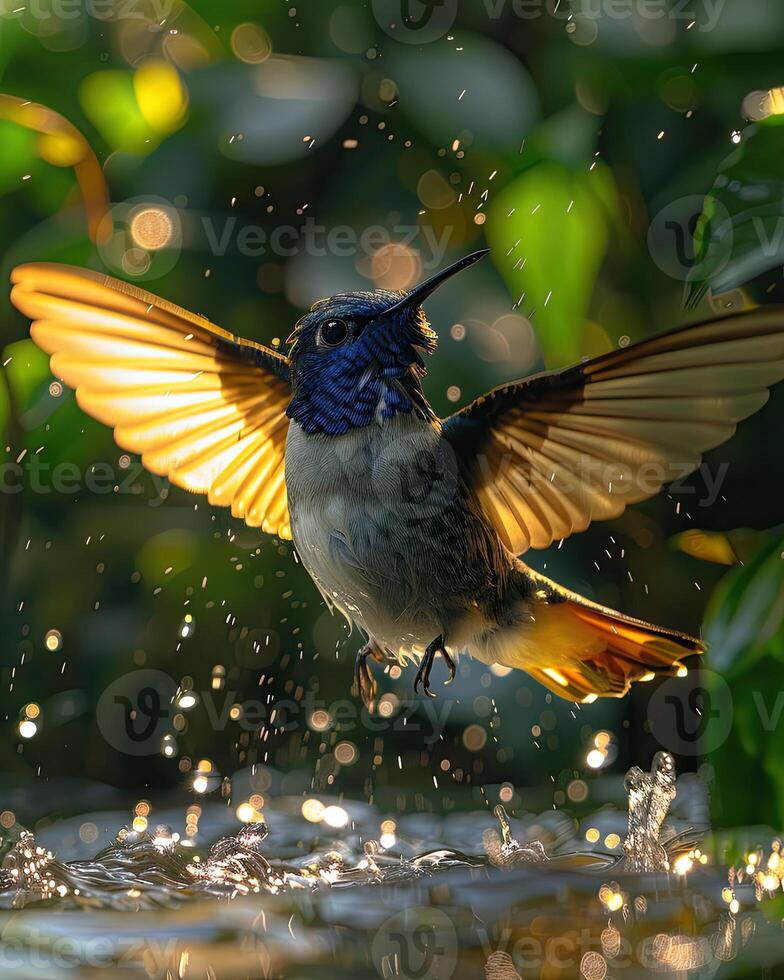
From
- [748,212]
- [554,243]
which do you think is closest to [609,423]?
[748,212]

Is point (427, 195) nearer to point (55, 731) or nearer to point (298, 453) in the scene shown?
point (298, 453)

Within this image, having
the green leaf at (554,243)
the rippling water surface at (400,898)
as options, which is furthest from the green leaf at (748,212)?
the rippling water surface at (400,898)

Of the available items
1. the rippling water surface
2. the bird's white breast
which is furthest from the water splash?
the bird's white breast

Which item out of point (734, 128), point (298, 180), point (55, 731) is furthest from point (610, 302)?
point (55, 731)

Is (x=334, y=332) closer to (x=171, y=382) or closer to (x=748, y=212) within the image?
(x=171, y=382)

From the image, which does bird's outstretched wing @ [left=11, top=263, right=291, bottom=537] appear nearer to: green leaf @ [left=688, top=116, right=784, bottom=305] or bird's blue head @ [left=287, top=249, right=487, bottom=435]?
bird's blue head @ [left=287, top=249, right=487, bottom=435]

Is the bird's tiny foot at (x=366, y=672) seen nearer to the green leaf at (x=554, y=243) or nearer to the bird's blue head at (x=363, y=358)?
the bird's blue head at (x=363, y=358)
